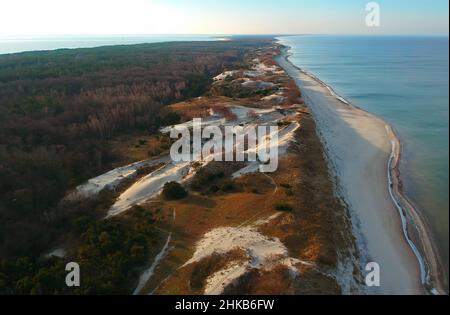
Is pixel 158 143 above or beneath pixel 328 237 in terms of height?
above

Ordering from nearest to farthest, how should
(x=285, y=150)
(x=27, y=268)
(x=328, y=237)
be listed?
1. (x=27, y=268)
2. (x=328, y=237)
3. (x=285, y=150)

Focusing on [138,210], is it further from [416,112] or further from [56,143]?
[416,112]

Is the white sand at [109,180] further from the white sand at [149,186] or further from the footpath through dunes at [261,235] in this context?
the footpath through dunes at [261,235]

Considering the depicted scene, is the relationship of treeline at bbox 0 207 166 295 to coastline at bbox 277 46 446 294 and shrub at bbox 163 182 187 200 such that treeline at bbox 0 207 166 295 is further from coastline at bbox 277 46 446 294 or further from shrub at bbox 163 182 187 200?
coastline at bbox 277 46 446 294

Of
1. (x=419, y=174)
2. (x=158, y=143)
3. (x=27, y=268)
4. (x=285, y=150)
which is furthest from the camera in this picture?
(x=158, y=143)

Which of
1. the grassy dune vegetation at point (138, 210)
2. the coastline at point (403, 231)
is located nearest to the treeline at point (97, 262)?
the grassy dune vegetation at point (138, 210)

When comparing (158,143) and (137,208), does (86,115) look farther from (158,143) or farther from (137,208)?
(137,208)

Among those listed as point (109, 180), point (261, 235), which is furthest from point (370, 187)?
point (109, 180)
